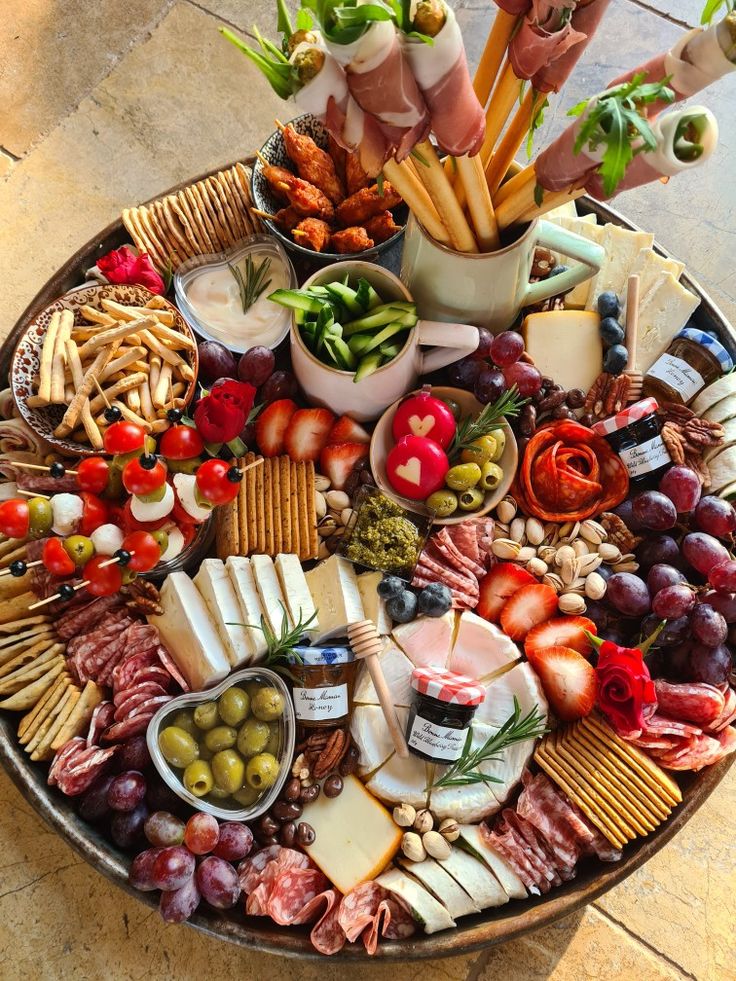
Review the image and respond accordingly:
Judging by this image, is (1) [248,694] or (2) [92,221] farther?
(2) [92,221]

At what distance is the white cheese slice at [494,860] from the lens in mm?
1253

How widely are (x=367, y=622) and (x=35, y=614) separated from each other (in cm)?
55

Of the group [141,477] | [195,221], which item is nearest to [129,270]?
[195,221]

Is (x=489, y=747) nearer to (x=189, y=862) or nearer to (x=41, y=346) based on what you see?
(x=189, y=862)

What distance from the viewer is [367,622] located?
129 centimetres

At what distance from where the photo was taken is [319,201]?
1538 mm

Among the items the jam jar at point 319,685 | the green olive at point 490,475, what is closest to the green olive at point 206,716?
the jam jar at point 319,685

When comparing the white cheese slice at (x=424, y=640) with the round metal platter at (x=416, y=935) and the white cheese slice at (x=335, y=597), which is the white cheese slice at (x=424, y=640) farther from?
the round metal platter at (x=416, y=935)

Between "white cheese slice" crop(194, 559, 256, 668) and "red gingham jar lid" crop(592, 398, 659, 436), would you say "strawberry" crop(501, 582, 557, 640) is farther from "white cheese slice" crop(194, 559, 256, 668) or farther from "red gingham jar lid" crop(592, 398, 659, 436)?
"white cheese slice" crop(194, 559, 256, 668)

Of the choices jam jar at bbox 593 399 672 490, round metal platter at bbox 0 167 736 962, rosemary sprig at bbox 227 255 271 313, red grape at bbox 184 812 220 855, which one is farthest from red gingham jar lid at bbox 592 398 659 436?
red grape at bbox 184 812 220 855

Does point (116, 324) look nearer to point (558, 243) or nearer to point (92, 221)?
point (558, 243)

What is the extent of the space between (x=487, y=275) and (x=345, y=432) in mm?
348

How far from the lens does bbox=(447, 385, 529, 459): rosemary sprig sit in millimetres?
1413

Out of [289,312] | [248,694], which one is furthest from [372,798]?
[289,312]
